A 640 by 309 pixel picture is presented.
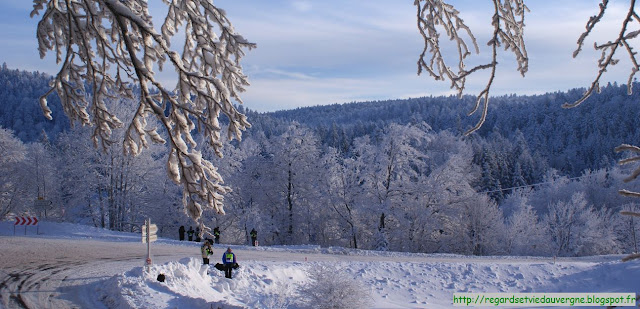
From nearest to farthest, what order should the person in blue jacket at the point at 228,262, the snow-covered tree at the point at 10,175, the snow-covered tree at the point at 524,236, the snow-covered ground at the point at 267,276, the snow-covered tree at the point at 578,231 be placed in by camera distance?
the snow-covered ground at the point at 267,276 < the person in blue jacket at the point at 228,262 < the snow-covered tree at the point at 524,236 < the snow-covered tree at the point at 10,175 < the snow-covered tree at the point at 578,231

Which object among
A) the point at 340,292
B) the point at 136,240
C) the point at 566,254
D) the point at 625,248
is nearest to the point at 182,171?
the point at 340,292

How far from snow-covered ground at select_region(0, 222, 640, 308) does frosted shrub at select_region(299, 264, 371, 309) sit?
0.10 ft

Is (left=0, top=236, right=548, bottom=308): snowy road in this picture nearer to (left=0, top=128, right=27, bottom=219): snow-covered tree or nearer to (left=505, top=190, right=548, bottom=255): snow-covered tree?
(left=505, top=190, right=548, bottom=255): snow-covered tree

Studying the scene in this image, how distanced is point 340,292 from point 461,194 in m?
20.9

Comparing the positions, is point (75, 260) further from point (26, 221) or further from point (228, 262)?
point (26, 221)

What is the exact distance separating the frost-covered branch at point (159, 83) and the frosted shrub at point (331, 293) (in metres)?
8.41

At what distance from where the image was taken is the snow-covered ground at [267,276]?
11703 millimetres

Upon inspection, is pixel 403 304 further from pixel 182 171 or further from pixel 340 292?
pixel 182 171

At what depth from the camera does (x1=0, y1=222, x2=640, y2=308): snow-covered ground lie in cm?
1170

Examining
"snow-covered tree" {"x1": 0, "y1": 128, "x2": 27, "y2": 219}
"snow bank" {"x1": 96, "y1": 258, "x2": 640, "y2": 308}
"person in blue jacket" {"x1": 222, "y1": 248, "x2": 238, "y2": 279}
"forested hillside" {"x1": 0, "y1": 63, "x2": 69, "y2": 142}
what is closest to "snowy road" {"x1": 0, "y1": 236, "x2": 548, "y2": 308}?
"snow bank" {"x1": 96, "y1": 258, "x2": 640, "y2": 308}

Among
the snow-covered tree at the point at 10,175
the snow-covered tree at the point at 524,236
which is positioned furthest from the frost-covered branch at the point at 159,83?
the snow-covered tree at the point at 10,175

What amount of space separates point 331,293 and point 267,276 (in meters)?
4.24

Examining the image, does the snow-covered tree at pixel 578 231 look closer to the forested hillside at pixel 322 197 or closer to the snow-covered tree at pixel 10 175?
the forested hillside at pixel 322 197

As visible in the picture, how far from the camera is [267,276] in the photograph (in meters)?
15.6
